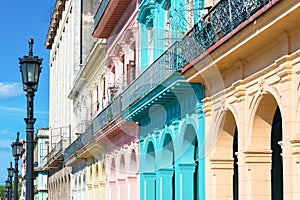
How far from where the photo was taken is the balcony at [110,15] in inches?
882

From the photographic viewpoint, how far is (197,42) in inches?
531

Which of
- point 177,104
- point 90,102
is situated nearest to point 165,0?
point 177,104

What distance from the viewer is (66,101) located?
140 feet

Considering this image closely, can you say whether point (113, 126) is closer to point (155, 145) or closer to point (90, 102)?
point (155, 145)

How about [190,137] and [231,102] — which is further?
[190,137]

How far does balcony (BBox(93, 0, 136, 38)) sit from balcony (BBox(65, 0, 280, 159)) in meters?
3.07

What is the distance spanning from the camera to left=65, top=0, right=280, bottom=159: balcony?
1111cm

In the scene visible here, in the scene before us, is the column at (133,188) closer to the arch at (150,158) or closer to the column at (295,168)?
the arch at (150,158)

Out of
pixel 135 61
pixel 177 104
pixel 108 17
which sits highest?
pixel 108 17

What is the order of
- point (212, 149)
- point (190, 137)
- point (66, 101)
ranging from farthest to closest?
point (66, 101)
point (190, 137)
point (212, 149)

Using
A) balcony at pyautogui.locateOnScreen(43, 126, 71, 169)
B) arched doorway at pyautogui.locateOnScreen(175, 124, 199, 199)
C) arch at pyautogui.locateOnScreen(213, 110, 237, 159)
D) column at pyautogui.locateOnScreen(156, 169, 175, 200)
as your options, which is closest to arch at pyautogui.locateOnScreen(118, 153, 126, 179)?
column at pyautogui.locateOnScreen(156, 169, 175, 200)

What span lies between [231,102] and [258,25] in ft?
9.51

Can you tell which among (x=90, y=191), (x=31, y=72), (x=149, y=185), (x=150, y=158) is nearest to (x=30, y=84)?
(x=31, y=72)

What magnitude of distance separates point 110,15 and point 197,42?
412 inches
